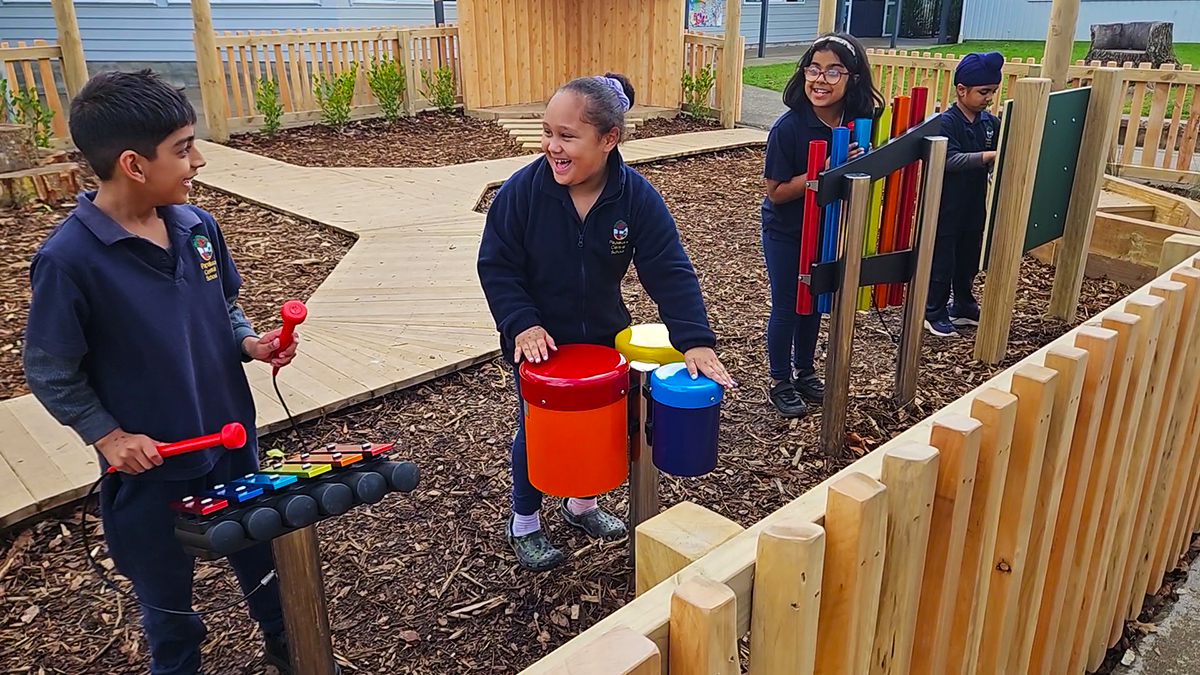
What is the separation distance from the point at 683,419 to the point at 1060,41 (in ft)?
15.4

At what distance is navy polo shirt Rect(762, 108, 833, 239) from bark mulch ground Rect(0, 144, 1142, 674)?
3.24 feet

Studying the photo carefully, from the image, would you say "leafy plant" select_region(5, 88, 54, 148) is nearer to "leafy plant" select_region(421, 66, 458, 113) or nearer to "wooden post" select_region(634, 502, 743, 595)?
"leafy plant" select_region(421, 66, 458, 113)

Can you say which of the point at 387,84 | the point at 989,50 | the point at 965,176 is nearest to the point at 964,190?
the point at 965,176

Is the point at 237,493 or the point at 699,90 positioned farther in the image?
the point at 699,90

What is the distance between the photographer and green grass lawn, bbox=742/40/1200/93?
741 inches

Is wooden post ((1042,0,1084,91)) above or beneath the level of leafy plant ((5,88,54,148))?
above

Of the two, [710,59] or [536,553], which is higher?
[710,59]

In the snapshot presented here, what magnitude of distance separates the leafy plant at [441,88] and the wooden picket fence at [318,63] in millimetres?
97

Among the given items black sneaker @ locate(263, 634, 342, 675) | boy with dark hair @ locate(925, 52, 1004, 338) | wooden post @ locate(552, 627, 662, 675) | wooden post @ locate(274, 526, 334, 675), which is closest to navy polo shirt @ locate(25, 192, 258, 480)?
wooden post @ locate(274, 526, 334, 675)

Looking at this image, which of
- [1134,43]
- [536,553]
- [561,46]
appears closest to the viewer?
[536,553]

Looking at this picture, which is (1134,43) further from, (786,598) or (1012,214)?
(786,598)

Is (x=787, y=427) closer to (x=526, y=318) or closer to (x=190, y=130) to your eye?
(x=526, y=318)

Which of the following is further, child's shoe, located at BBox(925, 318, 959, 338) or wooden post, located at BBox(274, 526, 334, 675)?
child's shoe, located at BBox(925, 318, 959, 338)

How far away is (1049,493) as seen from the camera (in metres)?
2.01
